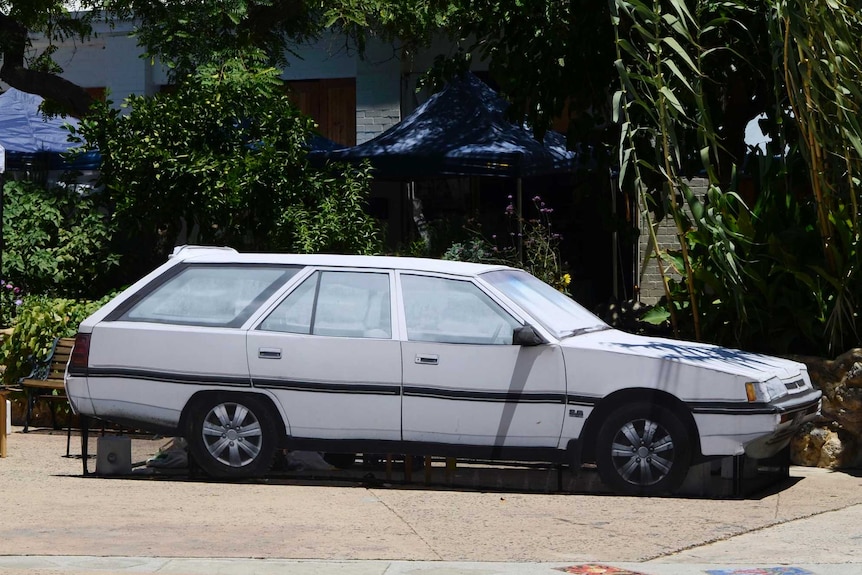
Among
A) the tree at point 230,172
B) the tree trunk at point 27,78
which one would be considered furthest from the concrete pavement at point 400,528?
the tree trunk at point 27,78

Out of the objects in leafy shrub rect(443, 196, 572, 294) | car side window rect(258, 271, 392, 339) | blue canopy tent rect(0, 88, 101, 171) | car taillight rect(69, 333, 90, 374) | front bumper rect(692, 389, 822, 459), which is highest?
blue canopy tent rect(0, 88, 101, 171)

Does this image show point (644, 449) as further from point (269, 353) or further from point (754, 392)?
point (269, 353)

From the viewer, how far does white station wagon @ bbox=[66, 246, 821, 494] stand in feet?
29.5

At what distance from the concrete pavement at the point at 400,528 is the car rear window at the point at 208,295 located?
1.12 m

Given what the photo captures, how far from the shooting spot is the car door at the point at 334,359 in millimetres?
9336

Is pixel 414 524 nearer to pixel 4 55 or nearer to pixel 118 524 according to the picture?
pixel 118 524

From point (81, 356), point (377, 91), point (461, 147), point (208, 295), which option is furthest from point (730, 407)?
point (377, 91)

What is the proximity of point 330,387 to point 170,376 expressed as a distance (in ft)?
3.63

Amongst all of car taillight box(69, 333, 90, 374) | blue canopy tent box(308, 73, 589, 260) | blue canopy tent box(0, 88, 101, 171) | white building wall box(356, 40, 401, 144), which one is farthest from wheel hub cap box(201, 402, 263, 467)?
white building wall box(356, 40, 401, 144)

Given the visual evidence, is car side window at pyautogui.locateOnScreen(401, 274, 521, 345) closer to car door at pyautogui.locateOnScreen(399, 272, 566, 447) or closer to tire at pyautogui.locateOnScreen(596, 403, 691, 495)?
car door at pyautogui.locateOnScreen(399, 272, 566, 447)

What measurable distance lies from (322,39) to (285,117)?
8975 mm

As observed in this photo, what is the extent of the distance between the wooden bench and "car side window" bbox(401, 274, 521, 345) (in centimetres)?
383

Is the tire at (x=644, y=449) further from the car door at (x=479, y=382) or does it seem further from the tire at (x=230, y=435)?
the tire at (x=230, y=435)

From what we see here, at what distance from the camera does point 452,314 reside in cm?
946
